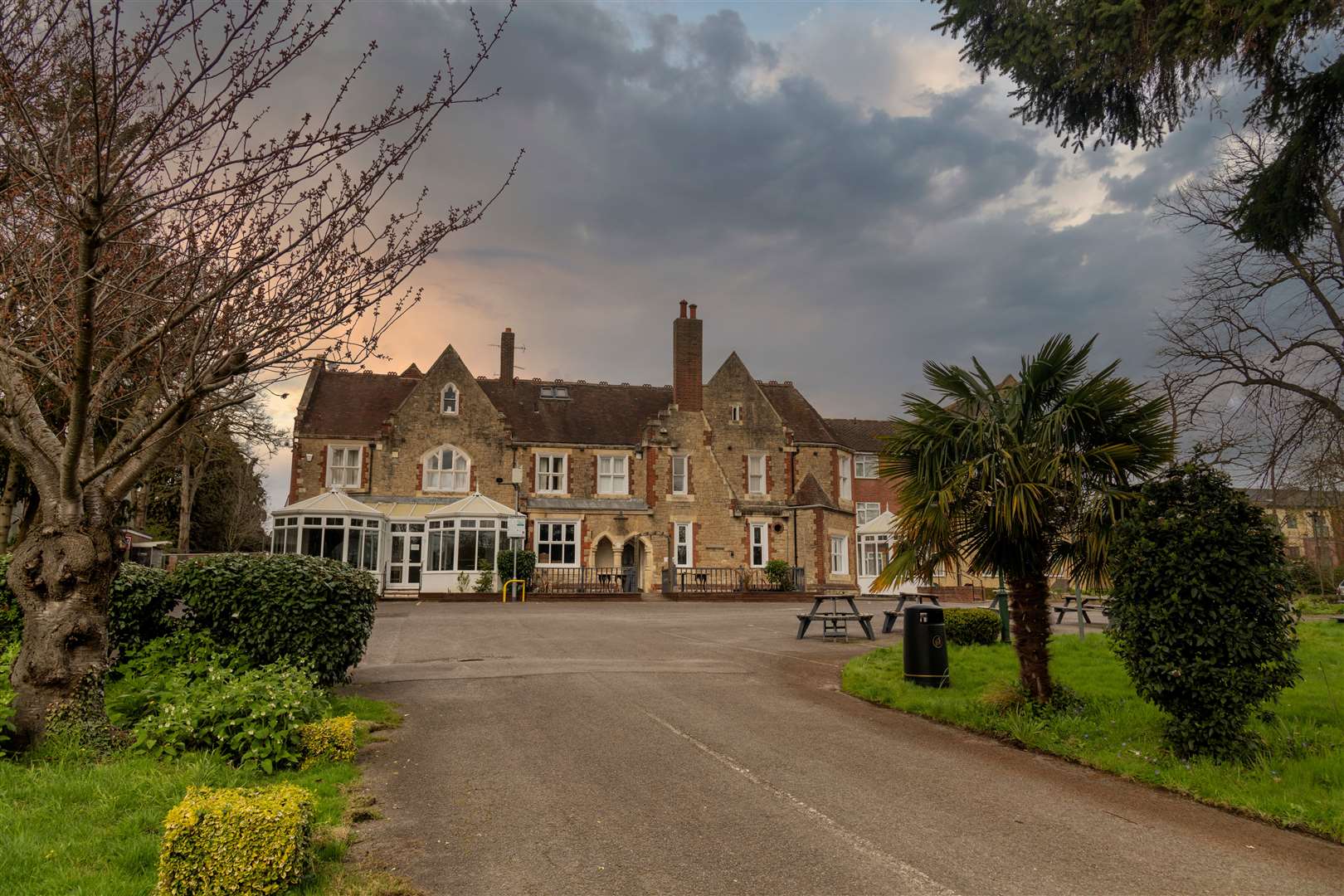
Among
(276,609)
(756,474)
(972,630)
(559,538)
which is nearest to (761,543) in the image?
(756,474)

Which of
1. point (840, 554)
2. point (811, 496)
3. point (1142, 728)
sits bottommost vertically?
point (1142, 728)

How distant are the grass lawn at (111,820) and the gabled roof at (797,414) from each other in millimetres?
37305

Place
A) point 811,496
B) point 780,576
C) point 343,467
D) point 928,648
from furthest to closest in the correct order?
1. point 811,496
2. point 343,467
3. point 780,576
4. point 928,648

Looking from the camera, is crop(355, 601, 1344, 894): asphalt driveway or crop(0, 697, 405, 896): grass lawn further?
crop(355, 601, 1344, 894): asphalt driveway

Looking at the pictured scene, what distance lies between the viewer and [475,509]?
113 ft

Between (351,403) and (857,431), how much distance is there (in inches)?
1060

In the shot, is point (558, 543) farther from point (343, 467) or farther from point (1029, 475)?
point (1029, 475)

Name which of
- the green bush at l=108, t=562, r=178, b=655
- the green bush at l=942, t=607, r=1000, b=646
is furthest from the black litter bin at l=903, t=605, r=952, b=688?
the green bush at l=108, t=562, r=178, b=655

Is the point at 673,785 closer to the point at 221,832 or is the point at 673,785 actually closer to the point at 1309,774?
the point at 221,832

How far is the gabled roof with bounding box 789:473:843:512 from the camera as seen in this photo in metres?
40.9

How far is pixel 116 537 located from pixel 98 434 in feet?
64.9

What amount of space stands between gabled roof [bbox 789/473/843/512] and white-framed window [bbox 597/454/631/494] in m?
8.33

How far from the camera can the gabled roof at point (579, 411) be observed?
132ft

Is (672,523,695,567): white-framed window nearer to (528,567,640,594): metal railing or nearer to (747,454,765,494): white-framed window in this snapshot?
(528,567,640,594): metal railing
